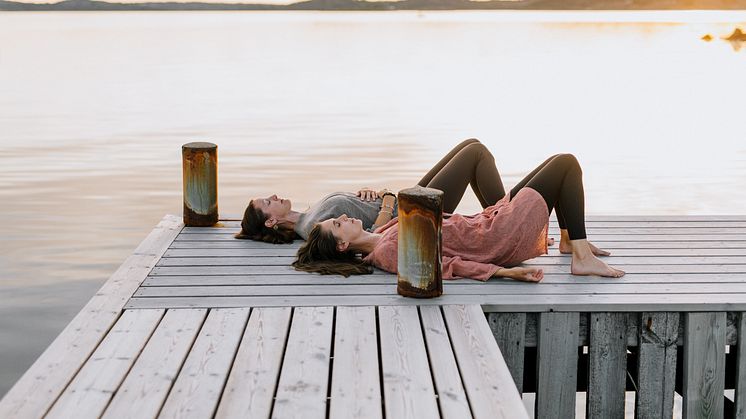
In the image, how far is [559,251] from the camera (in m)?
6.08

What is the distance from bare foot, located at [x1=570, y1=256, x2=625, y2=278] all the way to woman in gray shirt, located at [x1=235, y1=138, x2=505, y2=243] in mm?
751

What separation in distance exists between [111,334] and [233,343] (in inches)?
21.8

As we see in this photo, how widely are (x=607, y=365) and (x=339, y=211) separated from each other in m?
1.85

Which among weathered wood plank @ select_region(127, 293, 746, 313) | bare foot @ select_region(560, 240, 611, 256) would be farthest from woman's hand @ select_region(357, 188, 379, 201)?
weathered wood plank @ select_region(127, 293, 746, 313)

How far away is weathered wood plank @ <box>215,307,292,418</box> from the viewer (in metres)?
3.74

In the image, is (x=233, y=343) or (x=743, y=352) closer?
(x=233, y=343)

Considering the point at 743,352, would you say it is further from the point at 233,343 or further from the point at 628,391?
the point at 233,343

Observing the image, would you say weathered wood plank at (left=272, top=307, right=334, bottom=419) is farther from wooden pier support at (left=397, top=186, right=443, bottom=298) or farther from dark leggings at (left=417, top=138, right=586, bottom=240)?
dark leggings at (left=417, top=138, right=586, bottom=240)

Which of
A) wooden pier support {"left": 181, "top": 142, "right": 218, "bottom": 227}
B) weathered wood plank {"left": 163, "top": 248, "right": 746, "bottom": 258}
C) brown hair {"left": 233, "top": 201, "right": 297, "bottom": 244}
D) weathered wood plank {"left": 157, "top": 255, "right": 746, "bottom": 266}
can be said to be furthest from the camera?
wooden pier support {"left": 181, "top": 142, "right": 218, "bottom": 227}

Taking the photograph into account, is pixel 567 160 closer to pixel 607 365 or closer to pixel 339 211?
pixel 607 365

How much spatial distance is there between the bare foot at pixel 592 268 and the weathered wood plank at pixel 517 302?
1.32 feet

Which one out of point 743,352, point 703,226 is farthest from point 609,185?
point 743,352

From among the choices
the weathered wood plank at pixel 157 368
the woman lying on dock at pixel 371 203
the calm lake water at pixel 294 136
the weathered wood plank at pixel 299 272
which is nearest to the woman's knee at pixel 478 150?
the woman lying on dock at pixel 371 203

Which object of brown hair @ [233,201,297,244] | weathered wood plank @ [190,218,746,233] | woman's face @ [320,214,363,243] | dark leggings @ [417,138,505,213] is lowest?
weathered wood plank @ [190,218,746,233]
